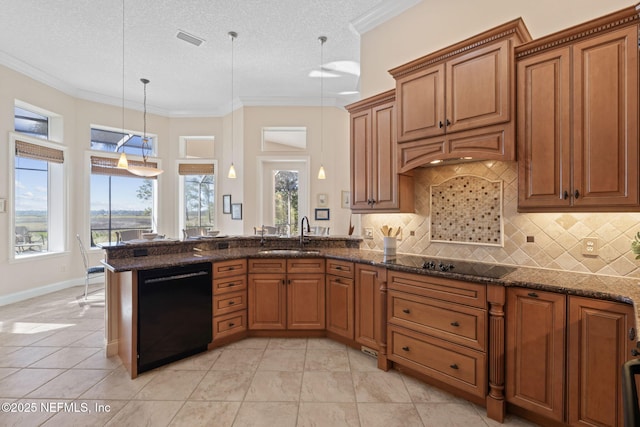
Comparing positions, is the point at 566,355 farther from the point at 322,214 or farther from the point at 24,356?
the point at 322,214

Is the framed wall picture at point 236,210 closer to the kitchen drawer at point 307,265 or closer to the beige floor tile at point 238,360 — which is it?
the kitchen drawer at point 307,265

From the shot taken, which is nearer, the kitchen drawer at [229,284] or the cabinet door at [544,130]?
the cabinet door at [544,130]

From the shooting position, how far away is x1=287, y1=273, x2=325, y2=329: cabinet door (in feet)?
10.3

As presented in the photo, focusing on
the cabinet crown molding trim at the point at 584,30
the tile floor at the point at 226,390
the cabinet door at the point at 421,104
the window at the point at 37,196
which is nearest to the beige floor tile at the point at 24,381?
the tile floor at the point at 226,390

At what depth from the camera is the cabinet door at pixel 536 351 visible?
1.73 meters

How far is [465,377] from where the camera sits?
206cm

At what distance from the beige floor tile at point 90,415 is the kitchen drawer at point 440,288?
2210 mm

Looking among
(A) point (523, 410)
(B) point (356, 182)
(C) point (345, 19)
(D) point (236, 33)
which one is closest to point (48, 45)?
(D) point (236, 33)

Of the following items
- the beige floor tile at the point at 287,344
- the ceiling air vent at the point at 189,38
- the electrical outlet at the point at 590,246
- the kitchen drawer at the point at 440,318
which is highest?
the ceiling air vent at the point at 189,38

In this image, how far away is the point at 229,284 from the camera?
3029mm

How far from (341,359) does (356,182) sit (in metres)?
1.77

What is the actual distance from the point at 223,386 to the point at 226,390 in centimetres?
6

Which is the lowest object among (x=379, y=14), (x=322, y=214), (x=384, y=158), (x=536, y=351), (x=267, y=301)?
(x=267, y=301)

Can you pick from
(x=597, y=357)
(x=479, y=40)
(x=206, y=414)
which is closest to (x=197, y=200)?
(x=206, y=414)
